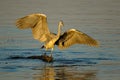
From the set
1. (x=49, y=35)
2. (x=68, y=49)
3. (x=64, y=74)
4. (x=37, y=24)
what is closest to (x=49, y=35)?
(x=49, y=35)

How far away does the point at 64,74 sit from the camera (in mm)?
14125

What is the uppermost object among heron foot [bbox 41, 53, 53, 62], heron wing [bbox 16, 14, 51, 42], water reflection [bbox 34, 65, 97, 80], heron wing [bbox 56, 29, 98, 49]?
heron wing [bbox 16, 14, 51, 42]

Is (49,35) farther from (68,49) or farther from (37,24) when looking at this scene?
(68,49)

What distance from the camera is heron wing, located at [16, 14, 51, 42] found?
55.2ft

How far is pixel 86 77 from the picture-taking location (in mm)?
13680

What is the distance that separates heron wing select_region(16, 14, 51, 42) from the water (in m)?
0.58

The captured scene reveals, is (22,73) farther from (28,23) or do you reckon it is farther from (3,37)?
(3,37)

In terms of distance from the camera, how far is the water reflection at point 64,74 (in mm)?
13523

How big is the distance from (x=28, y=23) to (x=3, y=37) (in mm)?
2543

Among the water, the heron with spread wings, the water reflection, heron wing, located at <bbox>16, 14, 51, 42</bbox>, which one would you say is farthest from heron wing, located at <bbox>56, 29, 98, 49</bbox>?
the water reflection

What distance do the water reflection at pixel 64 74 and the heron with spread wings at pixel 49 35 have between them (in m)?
1.54

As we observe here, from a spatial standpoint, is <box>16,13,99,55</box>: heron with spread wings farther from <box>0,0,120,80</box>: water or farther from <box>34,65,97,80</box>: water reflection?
<box>34,65,97,80</box>: water reflection

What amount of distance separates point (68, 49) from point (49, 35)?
44.9 inches

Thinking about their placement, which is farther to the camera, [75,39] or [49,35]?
[49,35]
